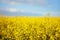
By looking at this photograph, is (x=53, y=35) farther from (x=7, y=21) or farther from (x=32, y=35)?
(x=7, y=21)

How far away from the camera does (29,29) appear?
8250mm

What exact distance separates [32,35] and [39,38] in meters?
0.27

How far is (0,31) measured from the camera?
834 centimetres

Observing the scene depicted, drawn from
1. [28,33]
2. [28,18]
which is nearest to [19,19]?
[28,18]

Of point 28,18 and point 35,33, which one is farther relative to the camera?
point 28,18

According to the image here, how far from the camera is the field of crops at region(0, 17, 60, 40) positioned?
26.8ft

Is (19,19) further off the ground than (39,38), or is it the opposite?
(19,19)

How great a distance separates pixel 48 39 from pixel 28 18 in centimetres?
116

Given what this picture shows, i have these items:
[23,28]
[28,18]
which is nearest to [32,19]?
[28,18]

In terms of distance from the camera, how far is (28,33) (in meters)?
8.15

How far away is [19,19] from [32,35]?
40.0 inches

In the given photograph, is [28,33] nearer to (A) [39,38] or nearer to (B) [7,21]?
(A) [39,38]

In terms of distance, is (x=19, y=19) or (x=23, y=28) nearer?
(x=23, y=28)

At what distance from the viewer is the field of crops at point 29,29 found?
8.16m
